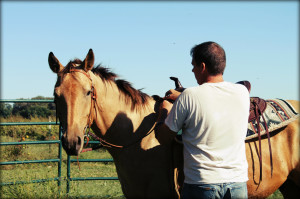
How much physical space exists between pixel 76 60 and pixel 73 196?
11.5ft

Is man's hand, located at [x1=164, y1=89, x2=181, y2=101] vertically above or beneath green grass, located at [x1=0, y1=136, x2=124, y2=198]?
above

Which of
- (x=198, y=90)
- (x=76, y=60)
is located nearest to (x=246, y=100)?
(x=198, y=90)

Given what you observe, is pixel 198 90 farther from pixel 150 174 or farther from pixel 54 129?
pixel 54 129

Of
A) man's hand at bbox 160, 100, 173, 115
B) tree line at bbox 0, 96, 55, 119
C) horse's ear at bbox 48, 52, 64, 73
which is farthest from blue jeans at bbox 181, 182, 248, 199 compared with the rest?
tree line at bbox 0, 96, 55, 119

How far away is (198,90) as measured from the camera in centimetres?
227

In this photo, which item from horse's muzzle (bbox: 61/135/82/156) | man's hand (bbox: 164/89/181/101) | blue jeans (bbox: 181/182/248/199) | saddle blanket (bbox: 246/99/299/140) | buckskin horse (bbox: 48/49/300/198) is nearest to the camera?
blue jeans (bbox: 181/182/248/199)

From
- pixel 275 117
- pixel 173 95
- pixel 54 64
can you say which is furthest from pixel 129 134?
pixel 275 117

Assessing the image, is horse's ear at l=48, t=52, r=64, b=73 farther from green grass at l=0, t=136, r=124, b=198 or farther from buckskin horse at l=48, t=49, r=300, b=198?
green grass at l=0, t=136, r=124, b=198

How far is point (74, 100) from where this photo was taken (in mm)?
2873

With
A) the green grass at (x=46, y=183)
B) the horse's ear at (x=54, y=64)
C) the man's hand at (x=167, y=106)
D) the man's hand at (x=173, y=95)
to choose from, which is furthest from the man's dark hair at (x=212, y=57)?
the green grass at (x=46, y=183)

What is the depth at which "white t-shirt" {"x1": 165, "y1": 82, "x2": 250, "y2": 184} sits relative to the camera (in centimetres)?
225

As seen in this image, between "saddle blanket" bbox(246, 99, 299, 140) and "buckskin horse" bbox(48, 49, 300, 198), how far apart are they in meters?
0.10

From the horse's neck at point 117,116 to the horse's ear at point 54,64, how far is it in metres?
0.48

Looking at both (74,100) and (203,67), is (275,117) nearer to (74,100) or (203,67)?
(203,67)
